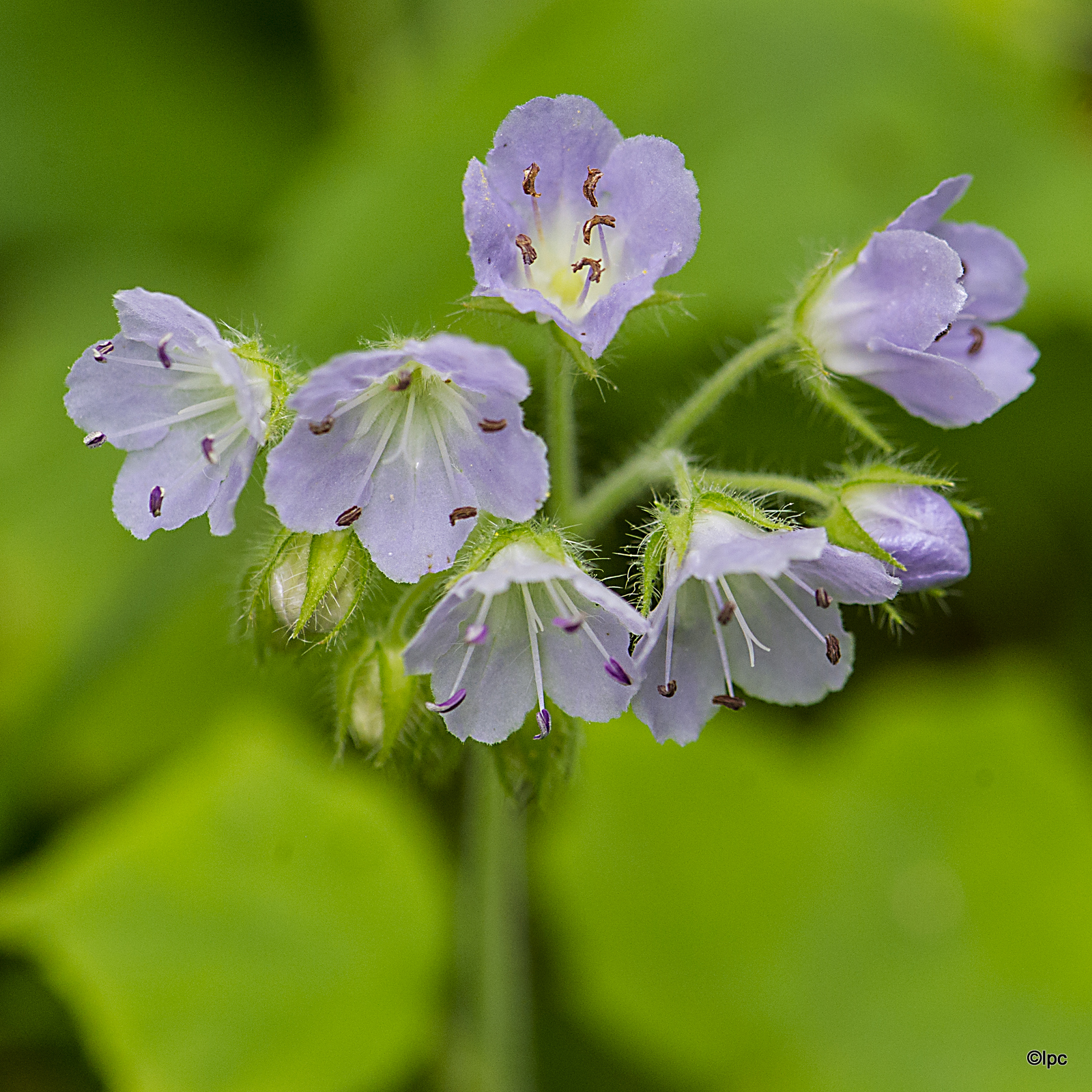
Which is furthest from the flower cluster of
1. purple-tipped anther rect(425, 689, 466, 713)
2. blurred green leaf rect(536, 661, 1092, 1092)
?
blurred green leaf rect(536, 661, 1092, 1092)

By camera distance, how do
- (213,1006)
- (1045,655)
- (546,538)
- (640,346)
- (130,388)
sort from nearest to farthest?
1. (546,538)
2. (130,388)
3. (213,1006)
4. (640,346)
5. (1045,655)

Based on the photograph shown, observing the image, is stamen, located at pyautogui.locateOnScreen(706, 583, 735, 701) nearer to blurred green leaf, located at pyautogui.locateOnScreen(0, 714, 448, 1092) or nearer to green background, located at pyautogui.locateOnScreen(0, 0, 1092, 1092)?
green background, located at pyautogui.locateOnScreen(0, 0, 1092, 1092)

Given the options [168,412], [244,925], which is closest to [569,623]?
[168,412]

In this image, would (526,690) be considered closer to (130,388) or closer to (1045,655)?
(130,388)

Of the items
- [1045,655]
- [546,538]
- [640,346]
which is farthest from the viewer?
[1045,655]

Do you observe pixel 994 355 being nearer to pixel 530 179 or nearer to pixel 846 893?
pixel 530 179

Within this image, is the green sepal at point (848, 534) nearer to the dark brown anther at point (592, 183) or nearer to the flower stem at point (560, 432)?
the flower stem at point (560, 432)

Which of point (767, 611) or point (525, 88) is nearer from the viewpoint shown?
point (767, 611)

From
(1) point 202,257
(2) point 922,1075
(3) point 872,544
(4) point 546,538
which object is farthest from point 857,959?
(1) point 202,257
